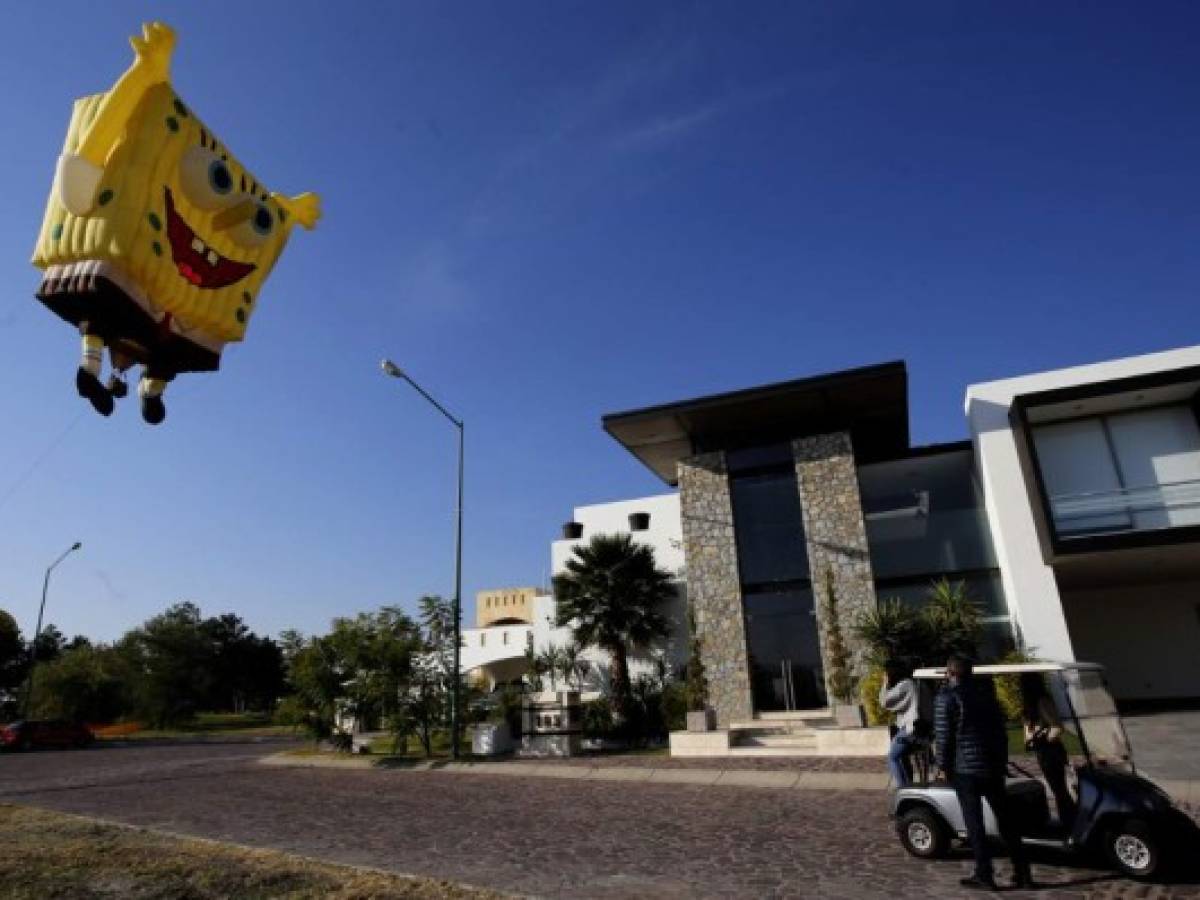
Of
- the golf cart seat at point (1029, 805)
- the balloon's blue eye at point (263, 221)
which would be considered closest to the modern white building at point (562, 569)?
the golf cart seat at point (1029, 805)

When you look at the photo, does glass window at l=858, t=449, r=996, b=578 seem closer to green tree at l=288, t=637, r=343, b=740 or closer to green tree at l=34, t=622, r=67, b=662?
green tree at l=288, t=637, r=343, b=740

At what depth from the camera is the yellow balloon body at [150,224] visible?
4.38 meters

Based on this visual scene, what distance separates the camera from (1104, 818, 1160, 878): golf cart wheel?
571 cm

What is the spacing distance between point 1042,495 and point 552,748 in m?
13.7

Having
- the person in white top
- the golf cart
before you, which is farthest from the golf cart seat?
the person in white top

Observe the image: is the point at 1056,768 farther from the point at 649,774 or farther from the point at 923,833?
the point at 649,774

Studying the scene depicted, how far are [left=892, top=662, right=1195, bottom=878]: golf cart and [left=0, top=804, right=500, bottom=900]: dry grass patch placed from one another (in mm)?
4201

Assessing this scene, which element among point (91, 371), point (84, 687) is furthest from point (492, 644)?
point (91, 371)

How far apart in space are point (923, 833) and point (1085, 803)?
1.46 m

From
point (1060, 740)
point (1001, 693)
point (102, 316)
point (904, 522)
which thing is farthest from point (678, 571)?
point (102, 316)

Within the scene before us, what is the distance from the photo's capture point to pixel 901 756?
26.6 ft

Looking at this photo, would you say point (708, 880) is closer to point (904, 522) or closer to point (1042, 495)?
point (1042, 495)

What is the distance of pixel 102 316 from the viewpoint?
4.50 metres

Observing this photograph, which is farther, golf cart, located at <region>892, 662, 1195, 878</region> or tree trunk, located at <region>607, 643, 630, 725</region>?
tree trunk, located at <region>607, 643, 630, 725</region>
